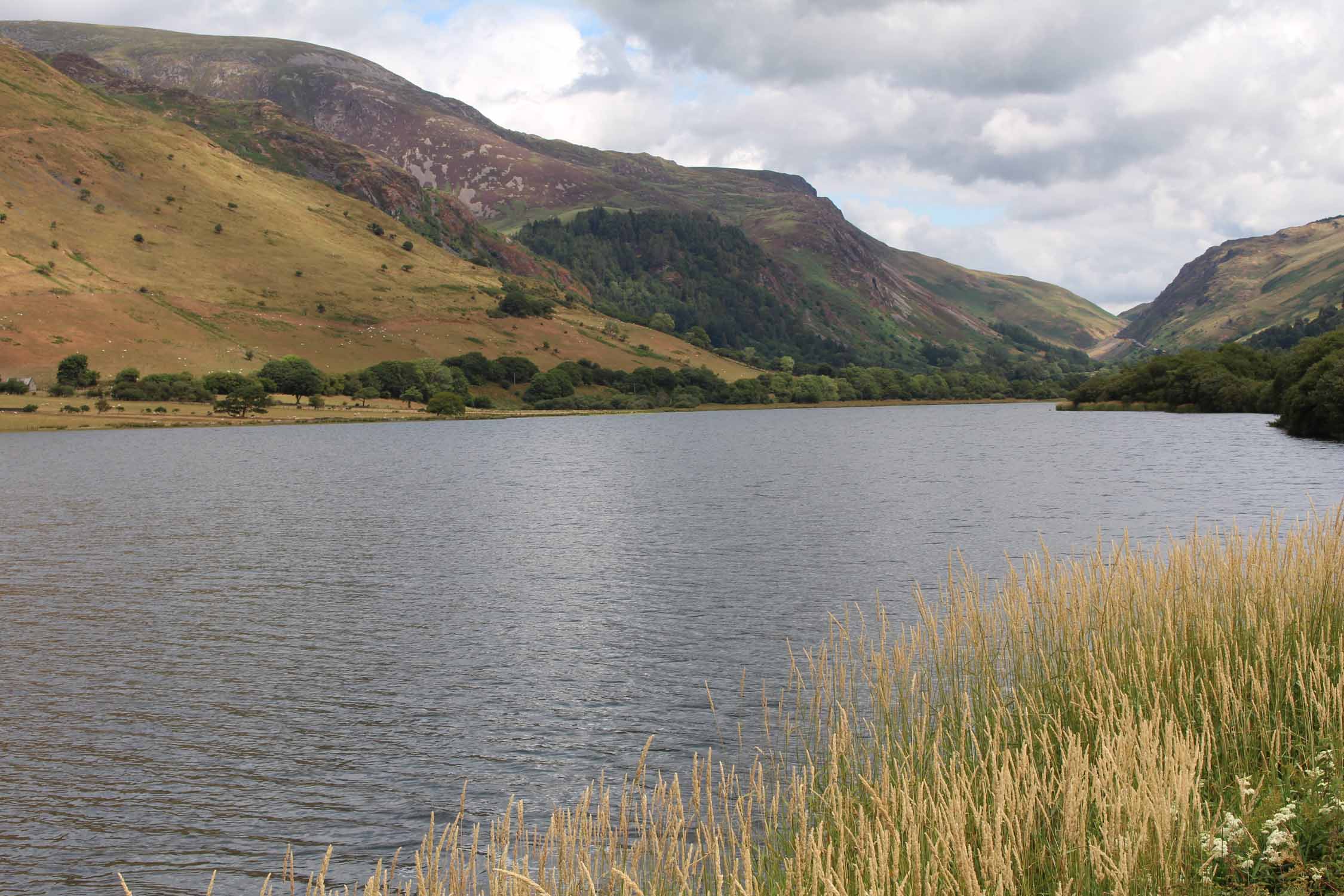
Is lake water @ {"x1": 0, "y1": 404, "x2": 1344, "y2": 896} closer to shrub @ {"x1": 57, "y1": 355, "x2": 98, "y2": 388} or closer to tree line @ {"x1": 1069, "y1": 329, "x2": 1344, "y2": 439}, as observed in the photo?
tree line @ {"x1": 1069, "y1": 329, "x2": 1344, "y2": 439}

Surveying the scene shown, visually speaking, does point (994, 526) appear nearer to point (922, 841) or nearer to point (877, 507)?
point (877, 507)

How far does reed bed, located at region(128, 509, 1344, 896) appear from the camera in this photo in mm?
9375

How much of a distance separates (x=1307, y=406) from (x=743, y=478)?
66.9 meters

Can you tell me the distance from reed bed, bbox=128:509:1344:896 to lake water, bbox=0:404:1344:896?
8.88 ft

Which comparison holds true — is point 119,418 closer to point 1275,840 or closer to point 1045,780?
point 1045,780

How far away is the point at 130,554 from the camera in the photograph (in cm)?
4597

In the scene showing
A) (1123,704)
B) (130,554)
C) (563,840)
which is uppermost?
(1123,704)

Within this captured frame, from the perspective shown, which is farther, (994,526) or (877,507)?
(877,507)

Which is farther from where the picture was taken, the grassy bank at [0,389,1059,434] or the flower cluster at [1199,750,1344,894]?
the grassy bank at [0,389,1059,434]

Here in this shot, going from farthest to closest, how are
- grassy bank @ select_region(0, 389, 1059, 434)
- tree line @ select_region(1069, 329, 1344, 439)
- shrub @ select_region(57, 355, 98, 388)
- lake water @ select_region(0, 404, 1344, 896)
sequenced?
shrub @ select_region(57, 355, 98, 388), grassy bank @ select_region(0, 389, 1059, 434), tree line @ select_region(1069, 329, 1344, 439), lake water @ select_region(0, 404, 1344, 896)

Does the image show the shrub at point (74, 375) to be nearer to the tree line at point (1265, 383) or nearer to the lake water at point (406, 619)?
the lake water at point (406, 619)

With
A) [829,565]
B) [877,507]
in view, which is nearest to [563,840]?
[829,565]

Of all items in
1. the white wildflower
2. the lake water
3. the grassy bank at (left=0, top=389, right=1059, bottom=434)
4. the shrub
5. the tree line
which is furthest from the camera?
the shrub

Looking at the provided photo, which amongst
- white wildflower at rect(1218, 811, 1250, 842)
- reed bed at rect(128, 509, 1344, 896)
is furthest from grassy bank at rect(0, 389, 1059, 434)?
white wildflower at rect(1218, 811, 1250, 842)
